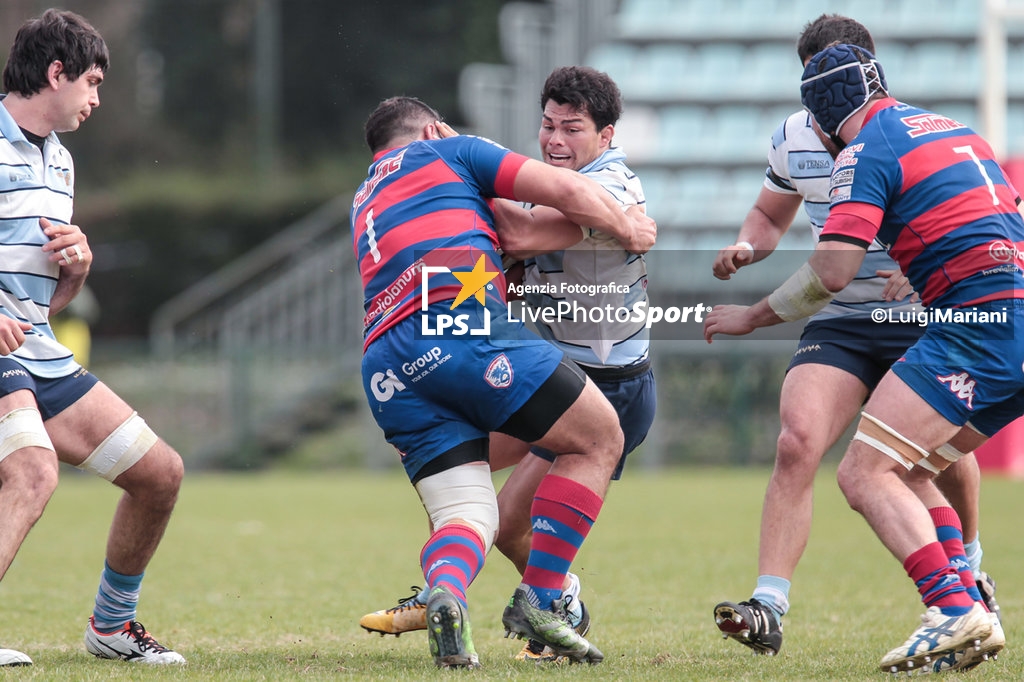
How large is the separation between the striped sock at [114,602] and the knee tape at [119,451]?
42 cm

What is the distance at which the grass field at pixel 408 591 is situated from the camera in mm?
4227

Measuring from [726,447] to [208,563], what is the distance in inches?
386

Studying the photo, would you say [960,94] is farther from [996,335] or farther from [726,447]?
[996,335]

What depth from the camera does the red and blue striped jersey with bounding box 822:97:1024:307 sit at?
403 cm

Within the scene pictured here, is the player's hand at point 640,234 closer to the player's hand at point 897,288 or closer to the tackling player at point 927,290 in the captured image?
the tackling player at point 927,290

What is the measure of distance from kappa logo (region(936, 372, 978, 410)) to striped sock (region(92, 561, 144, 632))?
9.39 feet

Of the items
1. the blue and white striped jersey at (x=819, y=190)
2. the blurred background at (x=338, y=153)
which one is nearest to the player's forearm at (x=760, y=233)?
the blue and white striped jersey at (x=819, y=190)

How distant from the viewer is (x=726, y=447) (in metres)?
16.4

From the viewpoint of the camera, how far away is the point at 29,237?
4207mm

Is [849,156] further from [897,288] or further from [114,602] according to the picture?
[114,602]

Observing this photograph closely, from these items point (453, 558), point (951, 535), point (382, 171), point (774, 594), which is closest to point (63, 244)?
point (382, 171)

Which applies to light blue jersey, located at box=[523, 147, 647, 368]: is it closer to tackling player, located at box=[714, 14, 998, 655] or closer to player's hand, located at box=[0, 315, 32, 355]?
tackling player, located at box=[714, 14, 998, 655]

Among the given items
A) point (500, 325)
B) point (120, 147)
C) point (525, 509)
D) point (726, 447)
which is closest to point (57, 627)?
point (525, 509)

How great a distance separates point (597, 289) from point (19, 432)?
2.02m
